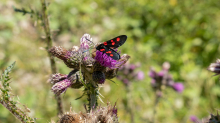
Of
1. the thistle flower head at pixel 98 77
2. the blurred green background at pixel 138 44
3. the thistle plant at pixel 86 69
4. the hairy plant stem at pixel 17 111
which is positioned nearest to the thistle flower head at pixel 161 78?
the blurred green background at pixel 138 44

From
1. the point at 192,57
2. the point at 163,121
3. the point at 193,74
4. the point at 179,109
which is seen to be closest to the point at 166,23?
the point at 192,57

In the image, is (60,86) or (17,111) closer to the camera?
(17,111)

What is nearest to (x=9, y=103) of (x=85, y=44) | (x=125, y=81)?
(x=85, y=44)

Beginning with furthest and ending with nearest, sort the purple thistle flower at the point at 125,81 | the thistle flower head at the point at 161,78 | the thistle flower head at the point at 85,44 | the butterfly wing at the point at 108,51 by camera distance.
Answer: the purple thistle flower at the point at 125,81 < the thistle flower head at the point at 161,78 < the thistle flower head at the point at 85,44 < the butterfly wing at the point at 108,51

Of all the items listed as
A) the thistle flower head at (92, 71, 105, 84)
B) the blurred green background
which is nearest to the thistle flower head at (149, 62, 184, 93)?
the blurred green background

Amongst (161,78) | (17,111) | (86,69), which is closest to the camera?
(17,111)

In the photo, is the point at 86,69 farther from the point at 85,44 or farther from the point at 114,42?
the point at 114,42

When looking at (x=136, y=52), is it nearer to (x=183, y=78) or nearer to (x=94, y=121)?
(x=183, y=78)

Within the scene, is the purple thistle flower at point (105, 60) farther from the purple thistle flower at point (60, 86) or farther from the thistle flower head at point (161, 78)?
the thistle flower head at point (161, 78)
